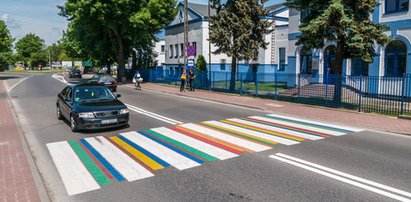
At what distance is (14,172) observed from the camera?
6.28 metres

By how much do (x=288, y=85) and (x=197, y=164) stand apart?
49.2 feet

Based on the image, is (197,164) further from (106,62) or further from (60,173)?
(106,62)

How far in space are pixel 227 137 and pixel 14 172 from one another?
5.34m

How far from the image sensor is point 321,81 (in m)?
17.4

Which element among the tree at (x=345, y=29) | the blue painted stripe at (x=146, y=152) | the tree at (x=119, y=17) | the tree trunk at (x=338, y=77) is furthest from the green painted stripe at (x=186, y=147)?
the tree at (x=119, y=17)

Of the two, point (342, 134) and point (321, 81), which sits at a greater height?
point (321, 81)

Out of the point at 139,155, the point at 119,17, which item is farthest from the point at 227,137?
the point at 119,17

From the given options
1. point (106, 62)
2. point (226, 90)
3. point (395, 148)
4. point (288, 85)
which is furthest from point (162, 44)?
point (395, 148)

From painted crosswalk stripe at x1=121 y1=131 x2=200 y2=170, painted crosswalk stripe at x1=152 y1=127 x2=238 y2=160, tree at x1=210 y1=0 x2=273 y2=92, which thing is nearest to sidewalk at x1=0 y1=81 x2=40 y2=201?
painted crosswalk stripe at x1=121 y1=131 x2=200 y2=170

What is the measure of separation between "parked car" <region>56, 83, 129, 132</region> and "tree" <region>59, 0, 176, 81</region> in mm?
21321

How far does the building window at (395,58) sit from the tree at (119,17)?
843 inches

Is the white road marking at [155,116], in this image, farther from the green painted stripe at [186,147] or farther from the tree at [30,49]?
the tree at [30,49]

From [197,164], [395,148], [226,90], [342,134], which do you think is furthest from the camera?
[226,90]

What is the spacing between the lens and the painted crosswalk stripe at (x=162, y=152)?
686 centimetres
